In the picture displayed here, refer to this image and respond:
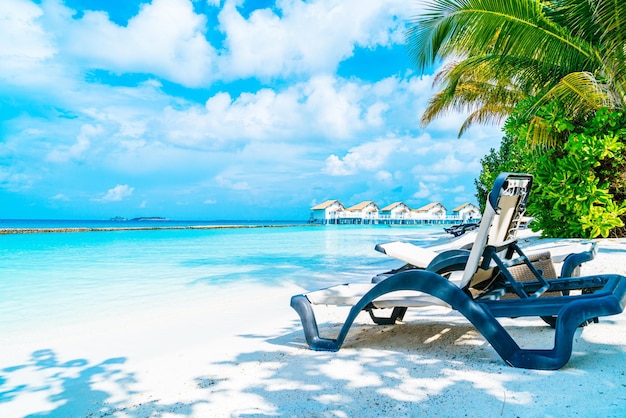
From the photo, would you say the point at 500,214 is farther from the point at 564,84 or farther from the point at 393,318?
the point at 564,84

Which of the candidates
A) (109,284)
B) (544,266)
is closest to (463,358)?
(544,266)

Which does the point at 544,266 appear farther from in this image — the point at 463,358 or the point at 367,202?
the point at 367,202

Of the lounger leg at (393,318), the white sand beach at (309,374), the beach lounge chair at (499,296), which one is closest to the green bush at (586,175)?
the white sand beach at (309,374)

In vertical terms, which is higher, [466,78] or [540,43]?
[466,78]

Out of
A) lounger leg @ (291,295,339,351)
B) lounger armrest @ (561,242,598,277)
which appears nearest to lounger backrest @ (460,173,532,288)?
lounger armrest @ (561,242,598,277)

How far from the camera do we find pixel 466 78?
13.6m

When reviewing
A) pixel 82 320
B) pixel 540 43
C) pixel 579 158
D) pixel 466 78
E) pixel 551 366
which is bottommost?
pixel 82 320

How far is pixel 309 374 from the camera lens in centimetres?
270

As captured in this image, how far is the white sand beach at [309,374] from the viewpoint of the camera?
2148mm

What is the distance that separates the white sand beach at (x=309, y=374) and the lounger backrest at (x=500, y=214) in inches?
26.7

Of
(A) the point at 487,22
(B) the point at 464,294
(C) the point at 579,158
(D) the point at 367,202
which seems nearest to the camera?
(B) the point at 464,294

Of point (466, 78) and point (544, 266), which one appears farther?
point (466, 78)

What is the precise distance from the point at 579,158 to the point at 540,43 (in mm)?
2351

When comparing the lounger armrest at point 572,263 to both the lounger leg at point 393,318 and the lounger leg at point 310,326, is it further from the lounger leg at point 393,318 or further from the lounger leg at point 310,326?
the lounger leg at point 310,326
